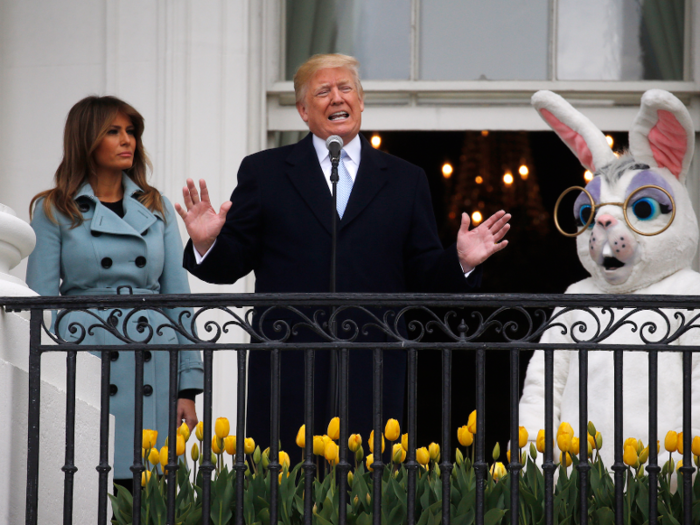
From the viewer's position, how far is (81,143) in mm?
3771

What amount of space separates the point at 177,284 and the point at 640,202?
78.7 inches

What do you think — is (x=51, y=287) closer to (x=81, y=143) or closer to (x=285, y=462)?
(x=81, y=143)

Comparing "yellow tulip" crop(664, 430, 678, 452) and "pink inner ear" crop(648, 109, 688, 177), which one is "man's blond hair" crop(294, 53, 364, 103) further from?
"yellow tulip" crop(664, 430, 678, 452)

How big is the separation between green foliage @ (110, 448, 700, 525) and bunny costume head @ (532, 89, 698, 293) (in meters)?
1.49

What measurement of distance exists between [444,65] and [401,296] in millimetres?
2809

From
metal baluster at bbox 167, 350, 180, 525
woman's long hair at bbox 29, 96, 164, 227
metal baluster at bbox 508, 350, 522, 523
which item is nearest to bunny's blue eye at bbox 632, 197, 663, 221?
metal baluster at bbox 508, 350, 522, 523

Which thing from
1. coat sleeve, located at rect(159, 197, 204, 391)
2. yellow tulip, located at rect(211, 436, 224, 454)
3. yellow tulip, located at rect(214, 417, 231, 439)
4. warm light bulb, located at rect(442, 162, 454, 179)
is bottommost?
yellow tulip, located at rect(211, 436, 224, 454)

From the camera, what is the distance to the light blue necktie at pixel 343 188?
3.65m

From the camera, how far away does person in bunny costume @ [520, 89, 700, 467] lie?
13.4 ft

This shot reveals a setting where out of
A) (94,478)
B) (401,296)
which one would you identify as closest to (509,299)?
(401,296)

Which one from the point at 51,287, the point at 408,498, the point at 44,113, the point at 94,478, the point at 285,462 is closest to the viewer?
the point at 408,498

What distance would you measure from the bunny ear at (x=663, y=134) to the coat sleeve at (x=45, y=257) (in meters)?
2.47

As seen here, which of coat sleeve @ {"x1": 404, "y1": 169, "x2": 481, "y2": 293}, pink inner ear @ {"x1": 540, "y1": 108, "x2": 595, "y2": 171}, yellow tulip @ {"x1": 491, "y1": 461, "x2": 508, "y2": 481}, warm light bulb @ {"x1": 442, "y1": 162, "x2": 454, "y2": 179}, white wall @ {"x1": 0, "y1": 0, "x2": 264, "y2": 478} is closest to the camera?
yellow tulip @ {"x1": 491, "y1": 461, "x2": 508, "y2": 481}

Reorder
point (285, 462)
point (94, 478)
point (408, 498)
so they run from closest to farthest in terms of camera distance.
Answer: point (408, 498)
point (285, 462)
point (94, 478)
